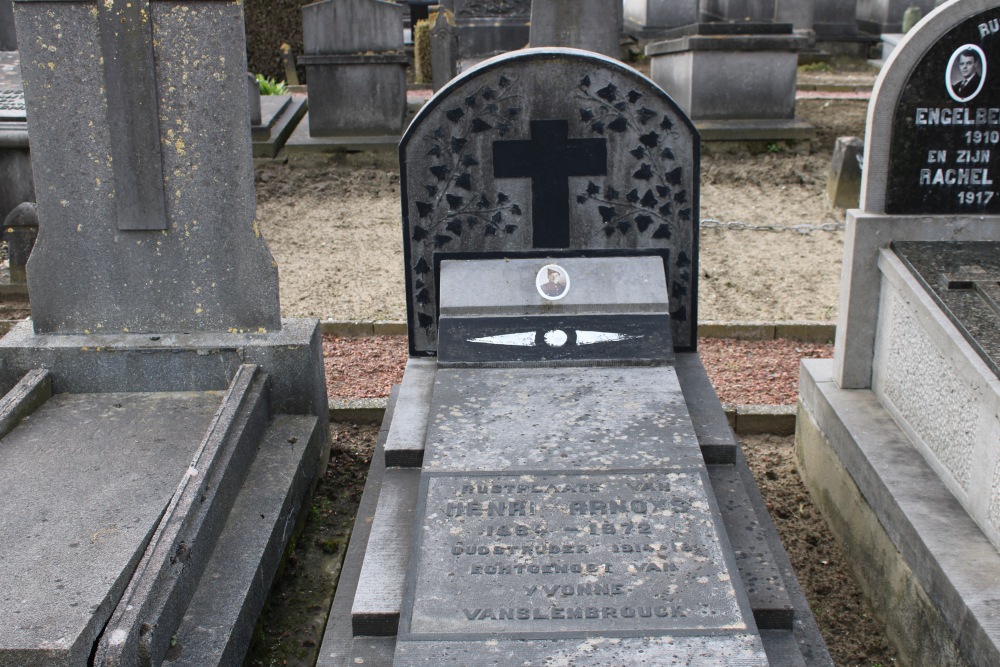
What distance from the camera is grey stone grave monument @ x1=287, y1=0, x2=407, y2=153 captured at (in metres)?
10.1

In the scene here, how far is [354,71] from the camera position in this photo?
33.3 ft

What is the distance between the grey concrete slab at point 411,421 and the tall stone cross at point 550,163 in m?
0.74

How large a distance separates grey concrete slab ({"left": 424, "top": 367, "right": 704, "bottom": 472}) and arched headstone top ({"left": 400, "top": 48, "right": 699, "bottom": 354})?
0.61m

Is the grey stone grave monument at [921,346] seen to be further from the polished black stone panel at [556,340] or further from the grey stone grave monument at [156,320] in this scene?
the grey stone grave monument at [156,320]

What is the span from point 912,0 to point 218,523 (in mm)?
15719

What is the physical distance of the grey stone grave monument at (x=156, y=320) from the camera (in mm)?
3082

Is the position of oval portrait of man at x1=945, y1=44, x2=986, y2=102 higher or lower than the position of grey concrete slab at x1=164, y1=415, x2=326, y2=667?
higher

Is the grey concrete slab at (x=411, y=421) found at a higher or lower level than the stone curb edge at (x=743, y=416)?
higher

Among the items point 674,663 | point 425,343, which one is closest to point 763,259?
point 425,343

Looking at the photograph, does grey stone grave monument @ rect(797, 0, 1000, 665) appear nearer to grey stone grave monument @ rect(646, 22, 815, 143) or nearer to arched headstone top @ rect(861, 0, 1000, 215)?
arched headstone top @ rect(861, 0, 1000, 215)

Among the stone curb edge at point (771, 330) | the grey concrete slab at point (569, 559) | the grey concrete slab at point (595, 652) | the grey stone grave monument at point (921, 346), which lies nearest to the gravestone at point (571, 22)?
the stone curb edge at point (771, 330)

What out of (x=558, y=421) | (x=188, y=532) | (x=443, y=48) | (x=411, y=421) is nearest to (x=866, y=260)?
(x=558, y=421)


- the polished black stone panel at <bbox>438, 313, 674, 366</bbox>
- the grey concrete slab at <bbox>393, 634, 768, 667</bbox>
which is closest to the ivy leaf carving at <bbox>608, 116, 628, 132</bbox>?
the polished black stone panel at <bbox>438, 313, 674, 366</bbox>

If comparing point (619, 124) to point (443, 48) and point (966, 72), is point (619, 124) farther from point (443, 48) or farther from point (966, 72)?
point (443, 48)
